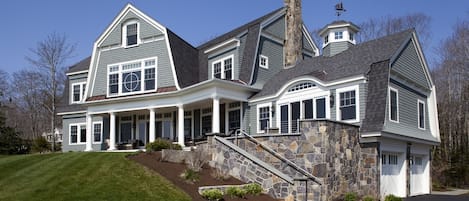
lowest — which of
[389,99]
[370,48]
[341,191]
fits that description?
[341,191]

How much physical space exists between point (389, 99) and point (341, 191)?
439 cm

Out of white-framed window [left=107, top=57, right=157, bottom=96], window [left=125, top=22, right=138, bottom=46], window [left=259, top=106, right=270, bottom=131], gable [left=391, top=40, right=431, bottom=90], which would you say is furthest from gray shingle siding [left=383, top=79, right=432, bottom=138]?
window [left=125, top=22, right=138, bottom=46]

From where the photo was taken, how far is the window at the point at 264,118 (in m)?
21.3

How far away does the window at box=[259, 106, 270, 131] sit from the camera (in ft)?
69.8

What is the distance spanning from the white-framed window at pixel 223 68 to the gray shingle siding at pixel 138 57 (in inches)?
101

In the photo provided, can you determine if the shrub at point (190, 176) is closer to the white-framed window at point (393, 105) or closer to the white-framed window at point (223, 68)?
the white-framed window at point (393, 105)

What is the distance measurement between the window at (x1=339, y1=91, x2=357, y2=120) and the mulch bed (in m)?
5.05

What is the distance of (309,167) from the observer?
51.0 feet

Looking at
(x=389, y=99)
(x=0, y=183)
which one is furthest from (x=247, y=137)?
(x=0, y=183)

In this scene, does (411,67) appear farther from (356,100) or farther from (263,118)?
(263,118)

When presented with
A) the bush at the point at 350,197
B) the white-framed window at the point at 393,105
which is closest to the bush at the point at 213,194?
the bush at the point at 350,197

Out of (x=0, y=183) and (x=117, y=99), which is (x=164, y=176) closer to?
(x=0, y=183)

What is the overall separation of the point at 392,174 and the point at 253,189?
726 cm

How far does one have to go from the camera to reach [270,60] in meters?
24.7
